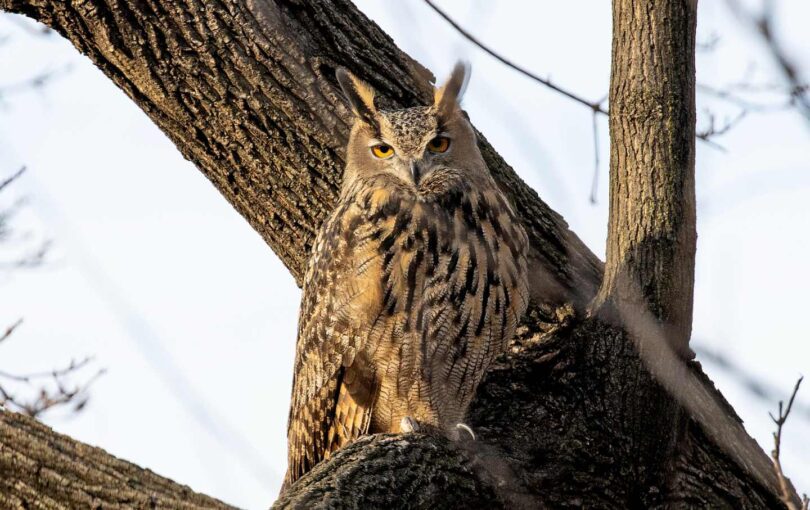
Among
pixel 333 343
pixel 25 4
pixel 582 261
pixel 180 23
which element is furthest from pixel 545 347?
pixel 25 4

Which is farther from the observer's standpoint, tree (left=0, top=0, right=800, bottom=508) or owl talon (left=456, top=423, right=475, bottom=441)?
owl talon (left=456, top=423, right=475, bottom=441)

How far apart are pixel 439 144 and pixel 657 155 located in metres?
0.74

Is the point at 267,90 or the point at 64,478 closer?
the point at 64,478

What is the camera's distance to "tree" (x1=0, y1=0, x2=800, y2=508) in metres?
2.85

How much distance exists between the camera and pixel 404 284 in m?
3.01

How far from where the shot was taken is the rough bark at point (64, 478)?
5.14ft

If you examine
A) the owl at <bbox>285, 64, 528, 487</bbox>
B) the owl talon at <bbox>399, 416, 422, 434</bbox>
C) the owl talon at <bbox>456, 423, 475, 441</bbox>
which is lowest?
the owl talon at <bbox>456, 423, 475, 441</bbox>

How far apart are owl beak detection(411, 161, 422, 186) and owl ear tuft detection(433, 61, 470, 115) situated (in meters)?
0.20

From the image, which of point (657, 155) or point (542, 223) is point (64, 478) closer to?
point (657, 155)

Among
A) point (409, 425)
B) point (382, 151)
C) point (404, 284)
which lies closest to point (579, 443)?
point (409, 425)

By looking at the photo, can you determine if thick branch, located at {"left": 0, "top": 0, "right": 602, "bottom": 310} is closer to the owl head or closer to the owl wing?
the owl head

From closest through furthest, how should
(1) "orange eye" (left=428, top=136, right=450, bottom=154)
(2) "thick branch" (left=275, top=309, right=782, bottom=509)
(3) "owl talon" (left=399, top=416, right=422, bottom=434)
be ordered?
(2) "thick branch" (left=275, top=309, right=782, bottom=509)
(3) "owl talon" (left=399, top=416, right=422, bottom=434)
(1) "orange eye" (left=428, top=136, right=450, bottom=154)

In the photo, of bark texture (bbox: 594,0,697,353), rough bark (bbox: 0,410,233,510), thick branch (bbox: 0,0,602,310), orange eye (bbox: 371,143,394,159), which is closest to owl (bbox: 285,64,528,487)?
orange eye (bbox: 371,143,394,159)

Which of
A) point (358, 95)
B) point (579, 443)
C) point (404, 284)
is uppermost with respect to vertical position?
point (358, 95)
